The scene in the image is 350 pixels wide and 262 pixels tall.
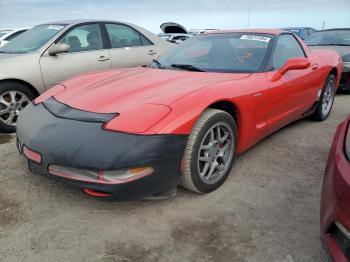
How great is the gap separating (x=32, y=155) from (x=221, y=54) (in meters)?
2.00

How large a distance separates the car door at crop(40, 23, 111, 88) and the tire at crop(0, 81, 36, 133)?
0.33 m

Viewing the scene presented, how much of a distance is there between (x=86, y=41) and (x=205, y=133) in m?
3.15

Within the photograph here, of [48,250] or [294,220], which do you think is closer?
[48,250]

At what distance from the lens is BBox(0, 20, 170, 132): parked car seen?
13.5ft

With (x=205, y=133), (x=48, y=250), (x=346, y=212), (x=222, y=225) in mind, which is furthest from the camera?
(x=205, y=133)

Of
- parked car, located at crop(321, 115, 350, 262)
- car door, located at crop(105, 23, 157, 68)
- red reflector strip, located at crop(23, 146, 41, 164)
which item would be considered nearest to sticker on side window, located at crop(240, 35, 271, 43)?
parked car, located at crop(321, 115, 350, 262)

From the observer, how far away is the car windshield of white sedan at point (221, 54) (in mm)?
3195

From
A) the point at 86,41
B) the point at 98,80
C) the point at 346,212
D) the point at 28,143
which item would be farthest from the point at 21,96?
the point at 346,212

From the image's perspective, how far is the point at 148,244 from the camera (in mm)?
2062

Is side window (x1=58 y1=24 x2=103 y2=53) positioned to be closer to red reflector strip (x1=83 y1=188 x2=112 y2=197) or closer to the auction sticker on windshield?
the auction sticker on windshield

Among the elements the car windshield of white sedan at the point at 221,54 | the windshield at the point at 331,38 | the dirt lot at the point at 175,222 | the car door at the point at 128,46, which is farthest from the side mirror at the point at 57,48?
the windshield at the point at 331,38

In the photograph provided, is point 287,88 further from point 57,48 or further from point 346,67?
point 346,67

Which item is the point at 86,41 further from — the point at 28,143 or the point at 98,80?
the point at 28,143

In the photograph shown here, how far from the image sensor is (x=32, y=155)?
7.59 ft
